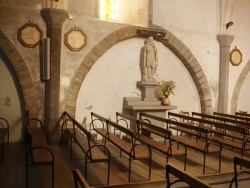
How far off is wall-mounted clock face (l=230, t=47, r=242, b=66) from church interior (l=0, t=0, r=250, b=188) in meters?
0.04

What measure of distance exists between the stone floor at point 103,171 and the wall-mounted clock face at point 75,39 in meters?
2.56

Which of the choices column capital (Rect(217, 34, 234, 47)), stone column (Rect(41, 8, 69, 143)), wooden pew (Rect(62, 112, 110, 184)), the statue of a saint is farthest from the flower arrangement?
stone column (Rect(41, 8, 69, 143))

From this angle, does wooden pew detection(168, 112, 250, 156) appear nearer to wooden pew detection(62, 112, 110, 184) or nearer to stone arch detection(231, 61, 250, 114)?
wooden pew detection(62, 112, 110, 184)

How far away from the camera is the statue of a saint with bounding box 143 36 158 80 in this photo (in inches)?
307

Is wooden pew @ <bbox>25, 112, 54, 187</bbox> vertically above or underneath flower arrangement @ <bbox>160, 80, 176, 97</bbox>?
underneath

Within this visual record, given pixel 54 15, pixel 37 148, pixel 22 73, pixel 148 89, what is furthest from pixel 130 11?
pixel 37 148

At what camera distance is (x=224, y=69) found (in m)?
9.24

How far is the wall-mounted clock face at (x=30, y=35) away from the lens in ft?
21.7

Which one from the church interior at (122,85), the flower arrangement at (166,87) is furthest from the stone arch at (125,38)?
the flower arrangement at (166,87)

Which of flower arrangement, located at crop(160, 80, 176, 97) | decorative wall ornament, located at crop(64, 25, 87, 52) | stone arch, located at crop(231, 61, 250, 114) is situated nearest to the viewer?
decorative wall ornament, located at crop(64, 25, 87, 52)

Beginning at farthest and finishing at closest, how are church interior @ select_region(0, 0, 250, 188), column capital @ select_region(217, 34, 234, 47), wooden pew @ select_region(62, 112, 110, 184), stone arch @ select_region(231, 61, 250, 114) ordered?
1. stone arch @ select_region(231, 61, 250, 114)
2. column capital @ select_region(217, 34, 234, 47)
3. church interior @ select_region(0, 0, 250, 188)
4. wooden pew @ select_region(62, 112, 110, 184)

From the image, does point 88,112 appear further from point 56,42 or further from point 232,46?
point 232,46

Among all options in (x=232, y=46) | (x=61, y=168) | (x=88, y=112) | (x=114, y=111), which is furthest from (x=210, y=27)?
(x=61, y=168)

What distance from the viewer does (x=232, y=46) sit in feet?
31.6
